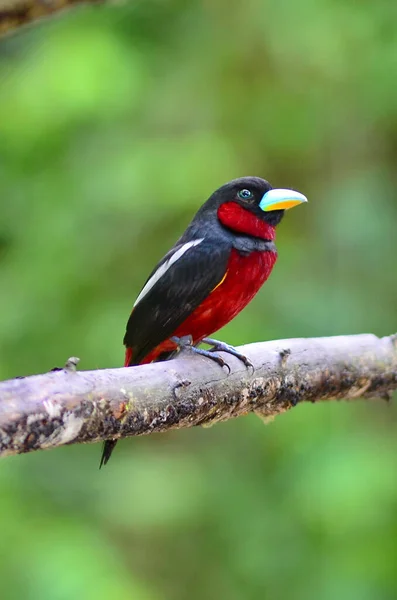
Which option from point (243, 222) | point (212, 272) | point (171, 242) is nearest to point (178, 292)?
point (212, 272)

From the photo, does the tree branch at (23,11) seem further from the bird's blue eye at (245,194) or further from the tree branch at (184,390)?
the tree branch at (184,390)

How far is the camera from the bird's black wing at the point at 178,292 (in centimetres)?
258

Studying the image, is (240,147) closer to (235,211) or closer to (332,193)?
(332,193)

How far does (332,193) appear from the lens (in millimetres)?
4781

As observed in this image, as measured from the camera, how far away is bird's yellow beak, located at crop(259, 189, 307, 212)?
8.62ft

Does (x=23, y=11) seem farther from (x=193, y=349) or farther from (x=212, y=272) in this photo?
(x=193, y=349)

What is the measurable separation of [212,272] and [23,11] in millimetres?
944

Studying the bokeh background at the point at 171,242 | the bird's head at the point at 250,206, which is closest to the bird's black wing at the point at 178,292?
the bird's head at the point at 250,206

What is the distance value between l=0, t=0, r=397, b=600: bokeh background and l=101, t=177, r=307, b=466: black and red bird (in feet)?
3.90

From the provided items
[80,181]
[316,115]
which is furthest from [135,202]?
[316,115]

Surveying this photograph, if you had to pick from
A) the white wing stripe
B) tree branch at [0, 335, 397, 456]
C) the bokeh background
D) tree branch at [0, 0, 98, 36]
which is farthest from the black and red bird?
the bokeh background

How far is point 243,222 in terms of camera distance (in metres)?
2.70

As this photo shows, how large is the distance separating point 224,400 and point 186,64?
2971mm

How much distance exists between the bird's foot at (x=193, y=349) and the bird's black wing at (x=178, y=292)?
4cm
